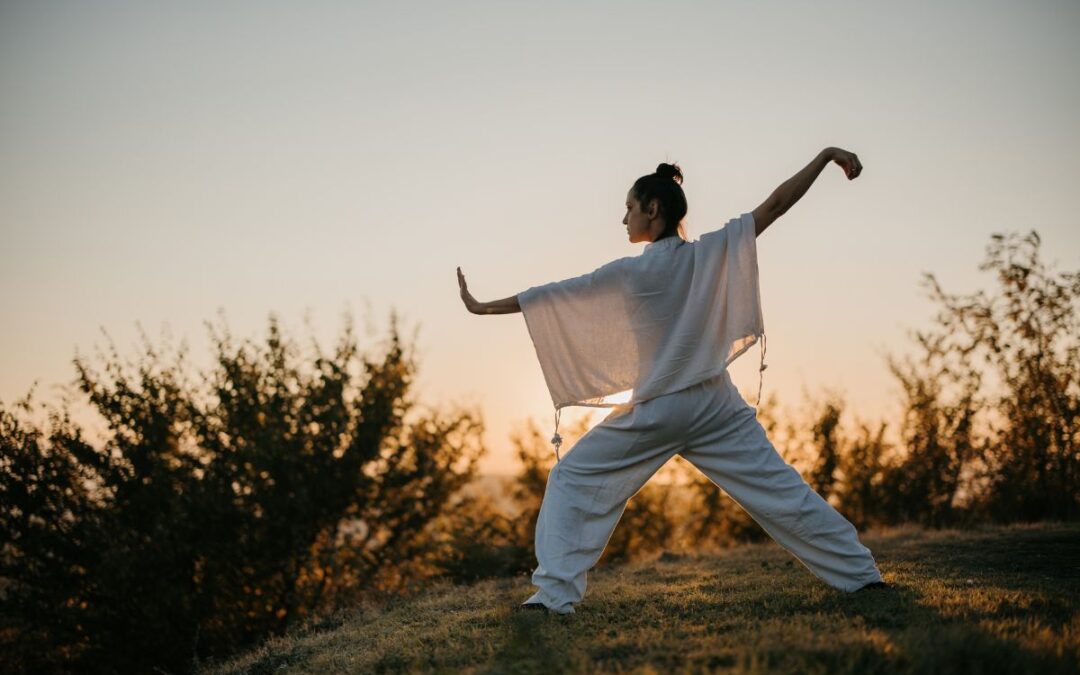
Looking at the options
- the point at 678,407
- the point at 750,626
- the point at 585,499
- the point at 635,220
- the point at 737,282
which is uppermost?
the point at 635,220

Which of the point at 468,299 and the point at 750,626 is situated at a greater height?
the point at 468,299

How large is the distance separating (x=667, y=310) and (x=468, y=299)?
3.55 feet

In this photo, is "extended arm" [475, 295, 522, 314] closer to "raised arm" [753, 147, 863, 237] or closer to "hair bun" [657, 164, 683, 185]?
"hair bun" [657, 164, 683, 185]

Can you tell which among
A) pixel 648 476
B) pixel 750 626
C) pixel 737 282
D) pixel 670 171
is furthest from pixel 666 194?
pixel 750 626

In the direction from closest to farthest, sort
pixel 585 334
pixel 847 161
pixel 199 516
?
pixel 847 161 → pixel 585 334 → pixel 199 516

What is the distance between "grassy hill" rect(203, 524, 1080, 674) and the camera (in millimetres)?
2742

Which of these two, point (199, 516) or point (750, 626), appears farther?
point (199, 516)

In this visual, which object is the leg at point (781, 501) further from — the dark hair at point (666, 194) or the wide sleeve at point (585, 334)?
the dark hair at point (666, 194)

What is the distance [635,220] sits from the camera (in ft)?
14.0

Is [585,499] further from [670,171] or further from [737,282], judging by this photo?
[670,171]

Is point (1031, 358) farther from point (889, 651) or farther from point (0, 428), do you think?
point (0, 428)

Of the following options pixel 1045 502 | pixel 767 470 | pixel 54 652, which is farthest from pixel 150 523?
pixel 1045 502

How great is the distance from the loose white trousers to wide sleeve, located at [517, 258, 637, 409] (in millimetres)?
288

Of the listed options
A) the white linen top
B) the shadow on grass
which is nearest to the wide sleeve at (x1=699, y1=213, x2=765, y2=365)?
the white linen top
